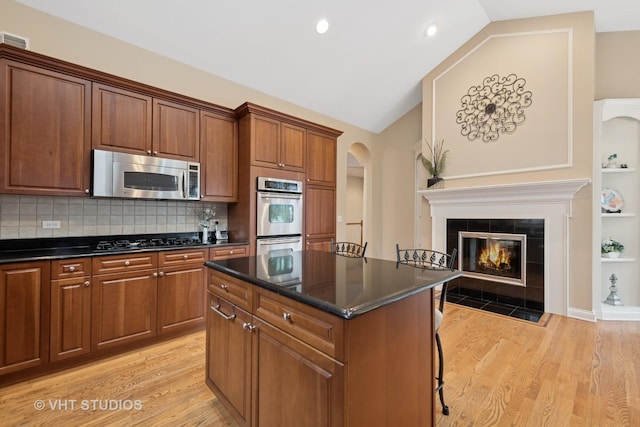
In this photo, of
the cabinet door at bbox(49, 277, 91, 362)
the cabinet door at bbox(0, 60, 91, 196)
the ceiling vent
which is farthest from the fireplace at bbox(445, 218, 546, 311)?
the ceiling vent

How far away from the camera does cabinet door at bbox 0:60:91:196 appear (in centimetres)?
209

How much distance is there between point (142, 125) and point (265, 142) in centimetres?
124

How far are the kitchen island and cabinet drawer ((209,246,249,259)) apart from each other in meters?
1.32

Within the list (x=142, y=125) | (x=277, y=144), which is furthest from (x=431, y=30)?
(x=142, y=125)

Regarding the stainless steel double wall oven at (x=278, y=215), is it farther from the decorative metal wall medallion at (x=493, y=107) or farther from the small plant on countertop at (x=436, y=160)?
the decorative metal wall medallion at (x=493, y=107)

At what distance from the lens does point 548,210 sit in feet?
11.5

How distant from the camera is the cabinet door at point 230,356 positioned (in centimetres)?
143

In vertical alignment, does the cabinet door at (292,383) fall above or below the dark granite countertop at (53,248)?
below

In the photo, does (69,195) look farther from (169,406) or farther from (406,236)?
(406,236)

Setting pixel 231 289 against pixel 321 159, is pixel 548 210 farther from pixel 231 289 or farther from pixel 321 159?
pixel 231 289

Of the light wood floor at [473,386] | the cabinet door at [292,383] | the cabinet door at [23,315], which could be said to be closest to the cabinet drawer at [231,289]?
the cabinet door at [292,383]

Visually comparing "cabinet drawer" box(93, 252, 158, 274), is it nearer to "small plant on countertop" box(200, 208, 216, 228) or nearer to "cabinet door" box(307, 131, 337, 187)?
"small plant on countertop" box(200, 208, 216, 228)

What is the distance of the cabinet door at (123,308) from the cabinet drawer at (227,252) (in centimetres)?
57

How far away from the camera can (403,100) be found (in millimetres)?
5137
